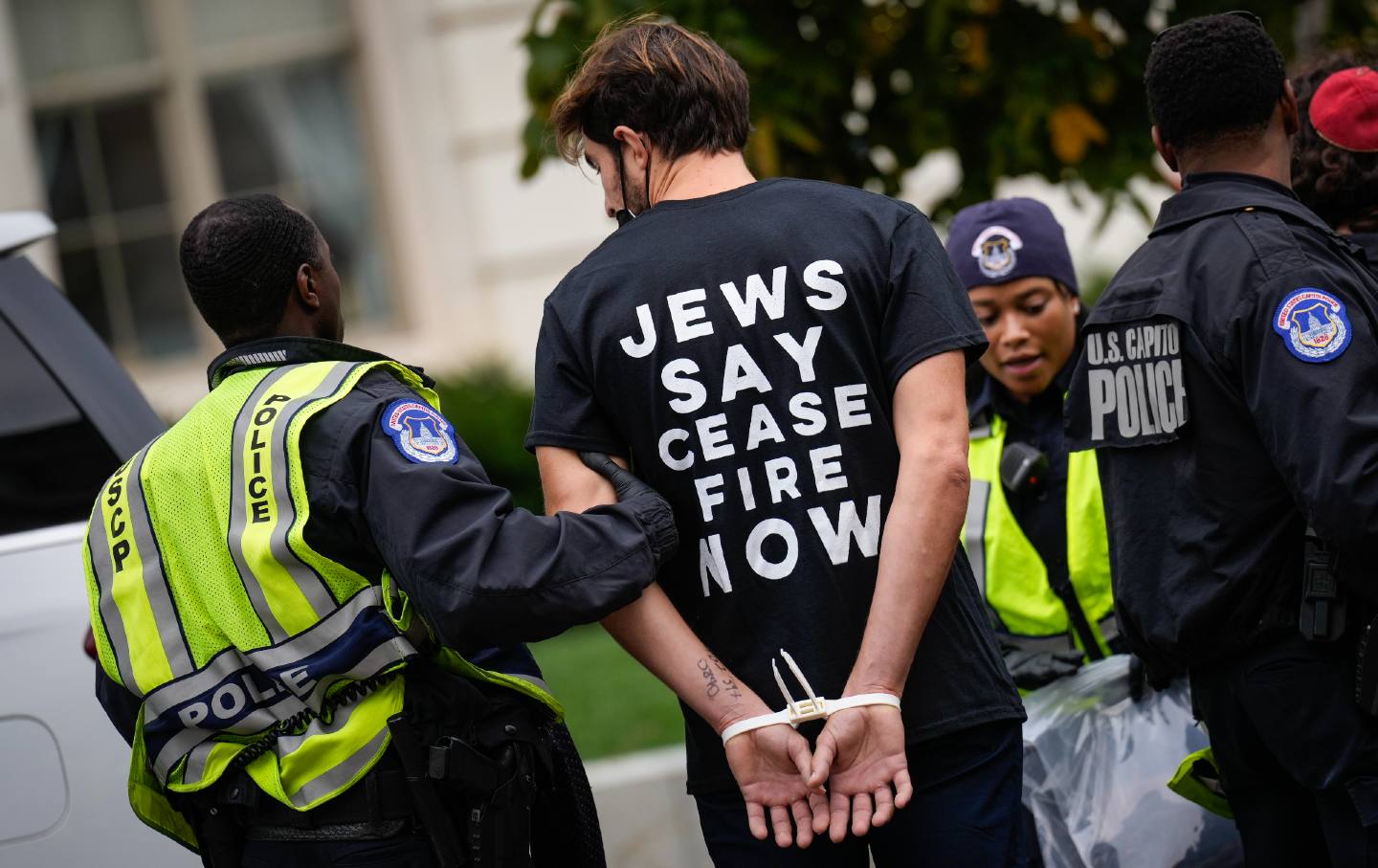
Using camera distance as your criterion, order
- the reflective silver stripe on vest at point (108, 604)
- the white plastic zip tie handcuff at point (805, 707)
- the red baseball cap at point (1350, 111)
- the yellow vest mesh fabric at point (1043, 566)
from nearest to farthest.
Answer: the white plastic zip tie handcuff at point (805, 707) → the reflective silver stripe on vest at point (108, 604) → the red baseball cap at point (1350, 111) → the yellow vest mesh fabric at point (1043, 566)

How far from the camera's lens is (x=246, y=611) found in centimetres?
237

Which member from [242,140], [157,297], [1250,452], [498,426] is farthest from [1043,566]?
[157,297]

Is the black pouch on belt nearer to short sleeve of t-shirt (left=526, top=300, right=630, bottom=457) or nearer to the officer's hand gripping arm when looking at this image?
the officer's hand gripping arm

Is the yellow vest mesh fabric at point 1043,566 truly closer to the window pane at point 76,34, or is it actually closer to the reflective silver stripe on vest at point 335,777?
the reflective silver stripe on vest at point 335,777

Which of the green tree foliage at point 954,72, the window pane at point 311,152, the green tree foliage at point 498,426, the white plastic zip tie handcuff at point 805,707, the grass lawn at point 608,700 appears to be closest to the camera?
the white plastic zip tie handcuff at point 805,707

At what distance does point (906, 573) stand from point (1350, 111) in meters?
1.15

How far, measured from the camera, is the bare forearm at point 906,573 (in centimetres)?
224

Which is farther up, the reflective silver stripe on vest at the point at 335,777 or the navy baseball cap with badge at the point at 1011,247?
the navy baseball cap with badge at the point at 1011,247

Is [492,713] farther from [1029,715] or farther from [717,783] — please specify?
[1029,715]

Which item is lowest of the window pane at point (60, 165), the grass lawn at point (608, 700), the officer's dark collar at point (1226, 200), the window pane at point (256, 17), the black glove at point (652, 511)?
the grass lawn at point (608, 700)

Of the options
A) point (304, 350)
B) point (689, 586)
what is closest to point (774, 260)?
point (689, 586)

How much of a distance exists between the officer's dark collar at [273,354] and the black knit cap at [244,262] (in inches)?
1.8

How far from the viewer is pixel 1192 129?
2.59 meters

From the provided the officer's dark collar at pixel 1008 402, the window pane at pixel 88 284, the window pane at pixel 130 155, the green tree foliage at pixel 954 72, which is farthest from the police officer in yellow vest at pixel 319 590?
the window pane at pixel 88 284
